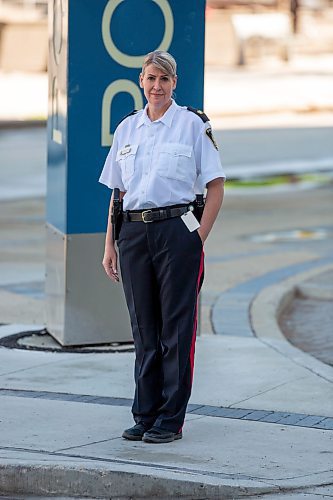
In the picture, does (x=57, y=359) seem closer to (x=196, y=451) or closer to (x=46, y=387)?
(x=46, y=387)

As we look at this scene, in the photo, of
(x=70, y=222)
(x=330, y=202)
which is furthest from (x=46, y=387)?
(x=330, y=202)

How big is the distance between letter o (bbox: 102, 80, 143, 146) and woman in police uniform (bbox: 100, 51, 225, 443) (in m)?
1.92

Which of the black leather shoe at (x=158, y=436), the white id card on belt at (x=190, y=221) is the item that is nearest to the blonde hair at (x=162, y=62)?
the white id card on belt at (x=190, y=221)

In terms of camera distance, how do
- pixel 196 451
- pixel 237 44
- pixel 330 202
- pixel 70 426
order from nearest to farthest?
pixel 196 451
pixel 70 426
pixel 330 202
pixel 237 44

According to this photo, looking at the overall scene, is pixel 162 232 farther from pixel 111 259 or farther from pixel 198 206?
pixel 111 259

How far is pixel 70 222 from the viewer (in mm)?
→ 8086

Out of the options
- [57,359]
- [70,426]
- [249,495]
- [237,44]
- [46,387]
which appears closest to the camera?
[249,495]

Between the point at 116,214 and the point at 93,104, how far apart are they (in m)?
2.08

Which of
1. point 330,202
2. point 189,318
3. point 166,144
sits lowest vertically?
point 330,202

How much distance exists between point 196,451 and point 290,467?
49cm

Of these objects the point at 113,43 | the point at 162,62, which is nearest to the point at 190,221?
the point at 162,62

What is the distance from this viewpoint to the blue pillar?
26.1ft

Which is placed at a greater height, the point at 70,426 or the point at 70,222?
the point at 70,222

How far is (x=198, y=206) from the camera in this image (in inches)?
236
